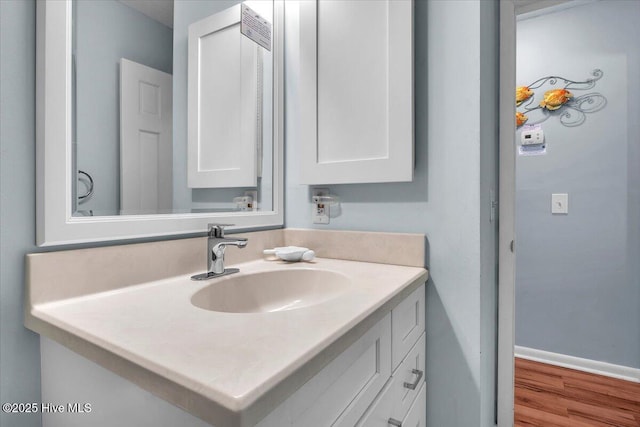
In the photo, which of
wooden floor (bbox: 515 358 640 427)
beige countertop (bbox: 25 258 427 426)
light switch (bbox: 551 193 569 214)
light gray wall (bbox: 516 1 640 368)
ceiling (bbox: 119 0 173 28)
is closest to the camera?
beige countertop (bbox: 25 258 427 426)

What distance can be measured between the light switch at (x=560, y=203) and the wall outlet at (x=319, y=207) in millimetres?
1725

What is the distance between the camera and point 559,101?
82.5 inches

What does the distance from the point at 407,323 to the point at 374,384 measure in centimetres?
27

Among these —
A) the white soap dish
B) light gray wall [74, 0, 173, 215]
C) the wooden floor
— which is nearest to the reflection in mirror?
light gray wall [74, 0, 173, 215]

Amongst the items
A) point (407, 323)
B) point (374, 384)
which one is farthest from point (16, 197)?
point (407, 323)

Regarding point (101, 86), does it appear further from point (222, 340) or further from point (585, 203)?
point (585, 203)

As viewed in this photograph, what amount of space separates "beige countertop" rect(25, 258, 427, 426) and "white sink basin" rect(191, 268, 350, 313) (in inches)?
5.1

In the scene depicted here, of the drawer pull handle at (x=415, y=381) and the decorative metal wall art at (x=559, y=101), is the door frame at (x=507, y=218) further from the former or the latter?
the decorative metal wall art at (x=559, y=101)

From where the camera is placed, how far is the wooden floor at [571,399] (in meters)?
1.58

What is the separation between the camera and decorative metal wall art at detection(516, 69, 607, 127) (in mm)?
2018

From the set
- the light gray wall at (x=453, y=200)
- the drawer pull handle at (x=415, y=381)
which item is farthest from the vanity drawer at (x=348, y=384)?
the light gray wall at (x=453, y=200)

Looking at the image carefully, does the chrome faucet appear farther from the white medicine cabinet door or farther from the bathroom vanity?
the white medicine cabinet door

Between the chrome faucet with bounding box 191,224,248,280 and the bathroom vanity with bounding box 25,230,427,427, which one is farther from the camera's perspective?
the chrome faucet with bounding box 191,224,248,280

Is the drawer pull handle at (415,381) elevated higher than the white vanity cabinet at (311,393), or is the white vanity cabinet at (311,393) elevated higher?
the white vanity cabinet at (311,393)
